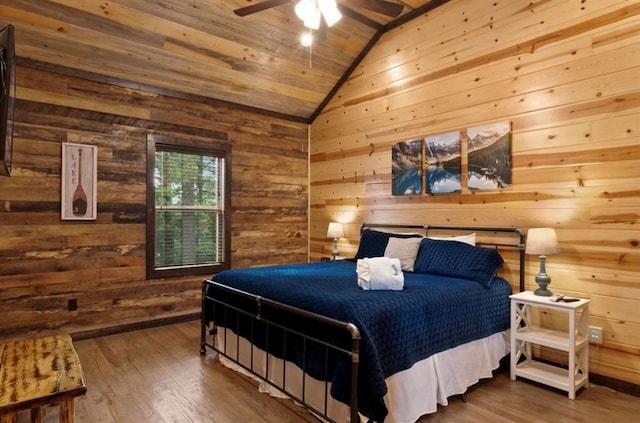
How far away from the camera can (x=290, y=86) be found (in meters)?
4.97

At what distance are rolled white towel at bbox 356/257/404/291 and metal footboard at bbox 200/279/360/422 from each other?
0.51 metres

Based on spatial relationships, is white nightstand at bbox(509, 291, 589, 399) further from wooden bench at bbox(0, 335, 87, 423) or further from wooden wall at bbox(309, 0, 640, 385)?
wooden bench at bbox(0, 335, 87, 423)

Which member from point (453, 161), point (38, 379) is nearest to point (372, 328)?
point (38, 379)

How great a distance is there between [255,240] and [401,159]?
Answer: 2.14 m

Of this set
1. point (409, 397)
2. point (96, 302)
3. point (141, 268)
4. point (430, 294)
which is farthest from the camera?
point (141, 268)

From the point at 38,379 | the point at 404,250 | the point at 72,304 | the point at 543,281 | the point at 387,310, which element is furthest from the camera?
the point at 72,304

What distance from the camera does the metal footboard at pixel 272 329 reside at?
1.97 meters

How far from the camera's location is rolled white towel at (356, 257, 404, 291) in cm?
259

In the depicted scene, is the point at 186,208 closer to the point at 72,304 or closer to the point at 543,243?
the point at 72,304

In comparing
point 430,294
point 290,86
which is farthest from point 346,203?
point 430,294

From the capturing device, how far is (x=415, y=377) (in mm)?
2299

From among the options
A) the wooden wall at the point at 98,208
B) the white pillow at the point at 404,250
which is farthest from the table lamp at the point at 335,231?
the white pillow at the point at 404,250

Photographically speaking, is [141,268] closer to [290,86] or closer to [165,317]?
[165,317]

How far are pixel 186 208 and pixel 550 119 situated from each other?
3813 mm
